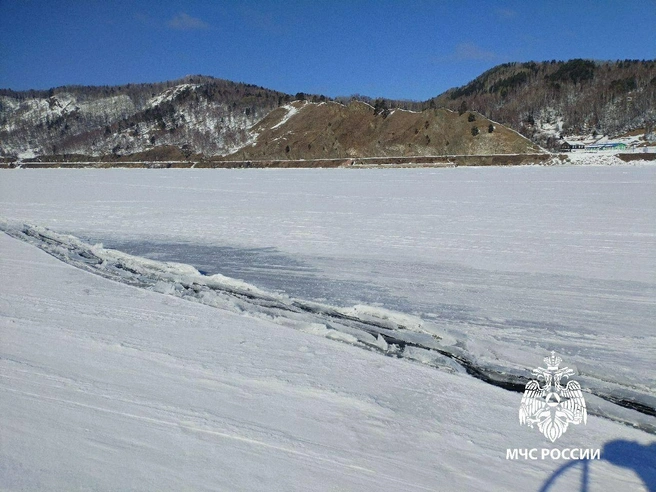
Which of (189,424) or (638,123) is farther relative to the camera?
(638,123)

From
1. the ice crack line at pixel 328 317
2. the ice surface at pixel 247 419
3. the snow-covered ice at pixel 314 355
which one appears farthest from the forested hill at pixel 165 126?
the ice surface at pixel 247 419

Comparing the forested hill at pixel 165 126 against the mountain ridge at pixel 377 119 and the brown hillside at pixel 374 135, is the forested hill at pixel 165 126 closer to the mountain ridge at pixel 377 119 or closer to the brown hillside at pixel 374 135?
the mountain ridge at pixel 377 119

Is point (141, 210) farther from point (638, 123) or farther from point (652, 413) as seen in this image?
point (638, 123)

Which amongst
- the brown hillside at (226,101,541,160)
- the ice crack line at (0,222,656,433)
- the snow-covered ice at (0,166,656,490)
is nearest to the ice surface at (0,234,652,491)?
the snow-covered ice at (0,166,656,490)

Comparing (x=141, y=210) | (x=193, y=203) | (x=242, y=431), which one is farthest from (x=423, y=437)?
(x=193, y=203)

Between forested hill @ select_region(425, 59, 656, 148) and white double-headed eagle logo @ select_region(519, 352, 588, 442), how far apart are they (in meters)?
99.6

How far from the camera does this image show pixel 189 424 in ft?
12.1

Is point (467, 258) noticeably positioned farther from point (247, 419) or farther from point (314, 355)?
point (247, 419)

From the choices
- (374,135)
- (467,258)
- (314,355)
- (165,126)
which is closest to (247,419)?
(314,355)

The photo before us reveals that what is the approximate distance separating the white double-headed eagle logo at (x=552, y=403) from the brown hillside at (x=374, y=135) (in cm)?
6511

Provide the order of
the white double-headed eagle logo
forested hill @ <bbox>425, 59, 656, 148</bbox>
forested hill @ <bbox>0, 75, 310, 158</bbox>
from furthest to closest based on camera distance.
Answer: forested hill @ <bbox>0, 75, 310, 158</bbox>
forested hill @ <bbox>425, 59, 656, 148</bbox>
the white double-headed eagle logo

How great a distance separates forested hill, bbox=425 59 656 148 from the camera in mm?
109000

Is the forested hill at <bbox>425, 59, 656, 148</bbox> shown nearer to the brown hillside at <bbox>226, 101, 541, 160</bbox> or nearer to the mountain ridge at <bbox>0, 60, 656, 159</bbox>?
the mountain ridge at <bbox>0, 60, 656, 159</bbox>

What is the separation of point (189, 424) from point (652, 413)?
4170mm
